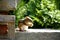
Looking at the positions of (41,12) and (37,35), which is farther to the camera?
(41,12)

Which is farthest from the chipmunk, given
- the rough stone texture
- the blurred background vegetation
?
the blurred background vegetation

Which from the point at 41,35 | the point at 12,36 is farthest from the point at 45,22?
the point at 12,36

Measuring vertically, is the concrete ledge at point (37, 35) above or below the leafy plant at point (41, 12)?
below

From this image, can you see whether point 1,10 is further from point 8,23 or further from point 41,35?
point 41,35

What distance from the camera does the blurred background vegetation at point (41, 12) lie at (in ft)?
11.7

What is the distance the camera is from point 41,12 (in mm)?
3664

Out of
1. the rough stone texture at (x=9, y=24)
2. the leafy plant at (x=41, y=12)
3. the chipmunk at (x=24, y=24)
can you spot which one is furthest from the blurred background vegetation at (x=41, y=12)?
the rough stone texture at (x=9, y=24)

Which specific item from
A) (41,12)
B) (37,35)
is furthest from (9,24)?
(41,12)

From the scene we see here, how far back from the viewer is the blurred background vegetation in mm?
3575

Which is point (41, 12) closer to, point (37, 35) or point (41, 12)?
point (41, 12)

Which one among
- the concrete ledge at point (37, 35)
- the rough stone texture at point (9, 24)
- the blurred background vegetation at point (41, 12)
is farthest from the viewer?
the blurred background vegetation at point (41, 12)

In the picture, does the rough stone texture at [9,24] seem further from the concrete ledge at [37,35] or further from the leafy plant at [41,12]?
the leafy plant at [41,12]

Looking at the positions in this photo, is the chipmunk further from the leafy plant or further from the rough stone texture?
the leafy plant

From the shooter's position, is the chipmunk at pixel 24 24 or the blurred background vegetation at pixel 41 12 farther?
the blurred background vegetation at pixel 41 12
